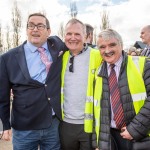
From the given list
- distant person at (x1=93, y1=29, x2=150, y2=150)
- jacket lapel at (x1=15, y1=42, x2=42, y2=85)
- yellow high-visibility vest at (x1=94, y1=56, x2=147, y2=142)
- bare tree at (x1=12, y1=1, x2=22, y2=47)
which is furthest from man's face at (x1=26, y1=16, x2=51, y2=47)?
bare tree at (x1=12, y1=1, x2=22, y2=47)

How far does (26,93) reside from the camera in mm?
3125

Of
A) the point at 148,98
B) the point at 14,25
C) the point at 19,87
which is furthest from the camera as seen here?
the point at 14,25

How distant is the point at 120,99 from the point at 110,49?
499 mm

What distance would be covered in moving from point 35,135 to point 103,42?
4.04ft

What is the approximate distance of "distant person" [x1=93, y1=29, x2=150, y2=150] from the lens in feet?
9.24

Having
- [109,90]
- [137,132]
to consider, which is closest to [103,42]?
[109,90]

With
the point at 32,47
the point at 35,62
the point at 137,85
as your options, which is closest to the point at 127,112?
the point at 137,85

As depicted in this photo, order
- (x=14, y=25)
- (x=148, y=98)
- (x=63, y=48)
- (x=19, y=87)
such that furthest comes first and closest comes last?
(x=14, y=25), (x=63, y=48), (x=19, y=87), (x=148, y=98)

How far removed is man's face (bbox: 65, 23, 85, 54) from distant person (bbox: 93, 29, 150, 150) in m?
0.33

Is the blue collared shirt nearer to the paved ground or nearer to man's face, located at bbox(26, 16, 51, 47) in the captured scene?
man's face, located at bbox(26, 16, 51, 47)

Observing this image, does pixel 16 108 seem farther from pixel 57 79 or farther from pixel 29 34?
pixel 29 34

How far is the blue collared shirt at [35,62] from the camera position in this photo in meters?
3.16

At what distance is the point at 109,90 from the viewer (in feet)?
9.55

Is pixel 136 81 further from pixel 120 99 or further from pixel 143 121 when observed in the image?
pixel 143 121
